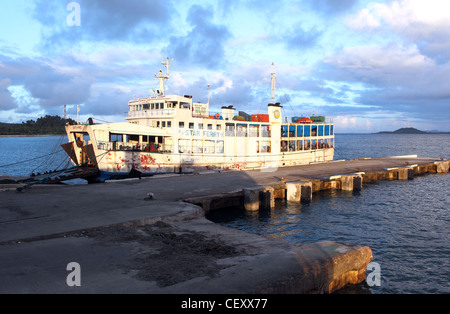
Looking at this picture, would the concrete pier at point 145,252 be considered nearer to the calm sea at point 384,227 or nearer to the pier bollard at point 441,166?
the calm sea at point 384,227

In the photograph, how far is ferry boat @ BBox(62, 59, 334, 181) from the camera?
2759cm

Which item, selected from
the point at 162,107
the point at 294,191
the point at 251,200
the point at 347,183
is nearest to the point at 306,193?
the point at 294,191

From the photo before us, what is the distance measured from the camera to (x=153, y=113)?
3222 centimetres

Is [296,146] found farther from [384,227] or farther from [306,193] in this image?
[384,227]

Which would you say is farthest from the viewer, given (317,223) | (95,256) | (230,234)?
(317,223)

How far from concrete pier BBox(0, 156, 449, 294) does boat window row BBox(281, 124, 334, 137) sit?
26.5m

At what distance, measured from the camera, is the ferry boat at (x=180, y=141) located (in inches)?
1086

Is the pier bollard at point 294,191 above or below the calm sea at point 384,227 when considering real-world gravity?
above

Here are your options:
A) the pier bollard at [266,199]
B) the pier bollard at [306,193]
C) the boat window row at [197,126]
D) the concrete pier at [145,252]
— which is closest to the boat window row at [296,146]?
the boat window row at [197,126]

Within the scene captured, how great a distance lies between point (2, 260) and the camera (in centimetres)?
855
